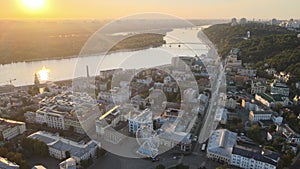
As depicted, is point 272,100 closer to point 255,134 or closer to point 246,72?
point 255,134

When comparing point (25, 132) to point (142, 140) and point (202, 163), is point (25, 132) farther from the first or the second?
point (202, 163)

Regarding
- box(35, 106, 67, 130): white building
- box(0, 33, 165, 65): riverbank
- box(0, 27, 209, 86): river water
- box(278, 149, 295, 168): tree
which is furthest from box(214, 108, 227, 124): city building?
box(0, 33, 165, 65): riverbank

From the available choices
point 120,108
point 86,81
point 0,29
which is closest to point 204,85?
point 120,108

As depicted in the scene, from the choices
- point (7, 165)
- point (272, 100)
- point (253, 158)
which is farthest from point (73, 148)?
point (272, 100)

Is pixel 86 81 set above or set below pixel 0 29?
below

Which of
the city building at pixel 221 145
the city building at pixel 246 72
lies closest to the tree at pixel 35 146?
the city building at pixel 221 145
